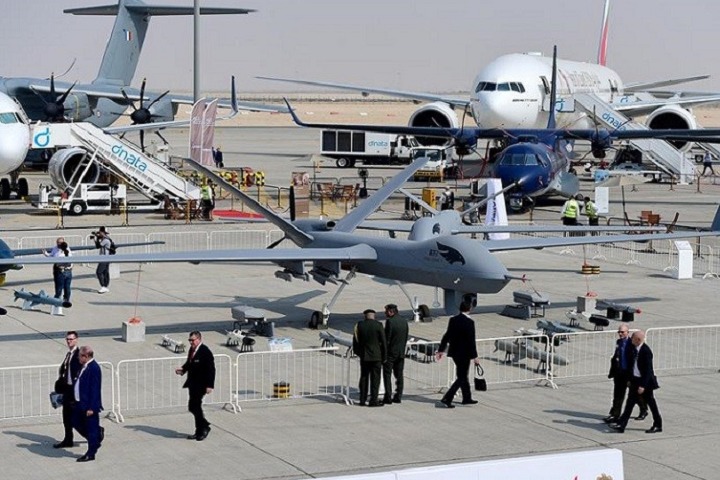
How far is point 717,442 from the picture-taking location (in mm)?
16016

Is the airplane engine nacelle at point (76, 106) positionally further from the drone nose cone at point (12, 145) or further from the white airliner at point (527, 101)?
the drone nose cone at point (12, 145)

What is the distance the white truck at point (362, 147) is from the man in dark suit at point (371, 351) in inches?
1901

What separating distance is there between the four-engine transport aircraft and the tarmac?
1.07 meters

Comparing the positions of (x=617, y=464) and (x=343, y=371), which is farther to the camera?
(x=343, y=371)

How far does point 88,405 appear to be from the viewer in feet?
49.2

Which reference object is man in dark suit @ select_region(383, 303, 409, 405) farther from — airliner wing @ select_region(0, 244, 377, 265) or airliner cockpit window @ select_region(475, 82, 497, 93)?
airliner cockpit window @ select_region(475, 82, 497, 93)

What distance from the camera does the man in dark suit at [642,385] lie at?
16438 millimetres

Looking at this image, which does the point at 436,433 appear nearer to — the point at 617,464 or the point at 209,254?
the point at 617,464

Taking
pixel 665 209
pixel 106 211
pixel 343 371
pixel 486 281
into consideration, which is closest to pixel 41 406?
pixel 343 371

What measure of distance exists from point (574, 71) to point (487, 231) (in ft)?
125

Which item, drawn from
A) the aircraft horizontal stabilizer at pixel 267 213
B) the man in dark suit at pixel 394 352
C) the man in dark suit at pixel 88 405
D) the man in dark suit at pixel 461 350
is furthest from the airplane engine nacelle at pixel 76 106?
the man in dark suit at pixel 88 405

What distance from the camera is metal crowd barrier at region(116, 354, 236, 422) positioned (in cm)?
1767

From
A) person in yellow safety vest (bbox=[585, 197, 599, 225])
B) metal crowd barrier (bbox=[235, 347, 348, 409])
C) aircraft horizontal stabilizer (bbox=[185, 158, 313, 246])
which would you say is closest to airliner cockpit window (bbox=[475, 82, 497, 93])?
person in yellow safety vest (bbox=[585, 197, 599, 225])

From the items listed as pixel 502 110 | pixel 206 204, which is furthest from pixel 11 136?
pixel 502 110
